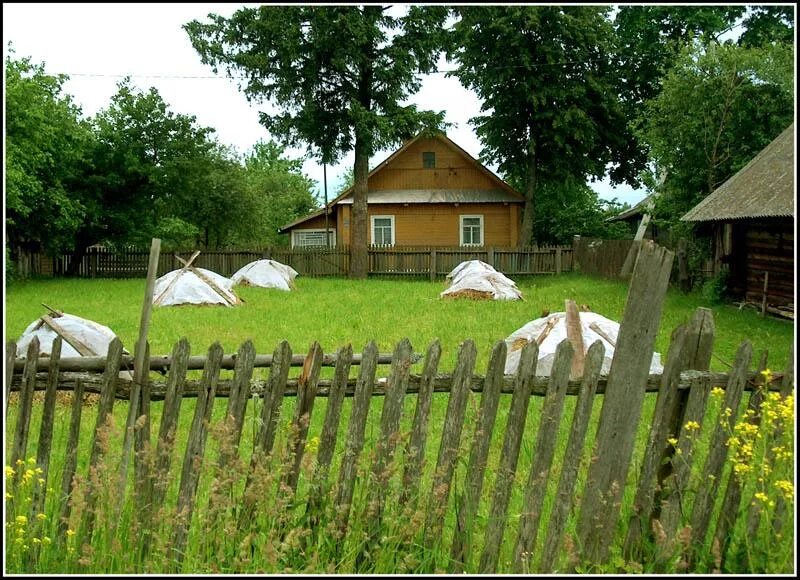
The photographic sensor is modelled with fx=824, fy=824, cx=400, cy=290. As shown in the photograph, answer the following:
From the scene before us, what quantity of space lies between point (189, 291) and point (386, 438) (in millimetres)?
17527

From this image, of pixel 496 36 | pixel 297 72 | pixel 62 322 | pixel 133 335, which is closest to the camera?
pixel 62 322

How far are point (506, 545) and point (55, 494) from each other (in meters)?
2.48

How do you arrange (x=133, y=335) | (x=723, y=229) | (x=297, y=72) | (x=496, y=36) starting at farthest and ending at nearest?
(x=496, y=36)
(x=297, y=72)
(x=723, y=229)
(x=133, y=335)

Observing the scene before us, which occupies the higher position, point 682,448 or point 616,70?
point 616,70

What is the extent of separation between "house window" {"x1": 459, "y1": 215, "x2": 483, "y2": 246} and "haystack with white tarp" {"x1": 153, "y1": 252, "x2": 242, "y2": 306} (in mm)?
20346

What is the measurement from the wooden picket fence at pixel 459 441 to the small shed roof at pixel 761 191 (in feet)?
40.8

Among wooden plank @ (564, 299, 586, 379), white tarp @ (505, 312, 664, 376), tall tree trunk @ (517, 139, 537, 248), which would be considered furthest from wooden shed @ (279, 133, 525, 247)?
wooden plank @ (564, 299, 586, 379)

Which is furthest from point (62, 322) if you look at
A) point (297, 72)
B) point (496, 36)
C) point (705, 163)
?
point (496, 36)

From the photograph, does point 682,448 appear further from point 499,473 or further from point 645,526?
point 499,473

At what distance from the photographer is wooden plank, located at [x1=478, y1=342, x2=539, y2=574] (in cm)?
402

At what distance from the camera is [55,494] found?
4395mm

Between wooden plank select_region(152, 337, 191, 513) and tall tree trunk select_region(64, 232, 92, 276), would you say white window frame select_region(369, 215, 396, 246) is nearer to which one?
tall tree trunk select_region(64, 232, 92, 276)

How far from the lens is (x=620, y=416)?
4125 mm

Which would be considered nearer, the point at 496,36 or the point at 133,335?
the point at 133,335
